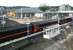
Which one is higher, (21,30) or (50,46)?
(21,30)

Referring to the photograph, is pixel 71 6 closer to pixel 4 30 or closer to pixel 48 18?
pixel 48 18

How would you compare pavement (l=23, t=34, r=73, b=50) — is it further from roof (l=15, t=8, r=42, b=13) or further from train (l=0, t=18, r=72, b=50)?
roof (l=15, t=8, r=42, b=13)

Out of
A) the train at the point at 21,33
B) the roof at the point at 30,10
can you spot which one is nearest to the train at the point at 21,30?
the train at the point at 21,33

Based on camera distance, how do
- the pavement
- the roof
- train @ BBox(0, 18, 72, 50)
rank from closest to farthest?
train @ BBox(0, 18, 72, 50)
the pavement
the roof

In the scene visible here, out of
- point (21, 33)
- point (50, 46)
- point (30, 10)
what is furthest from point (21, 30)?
point (50, 46)

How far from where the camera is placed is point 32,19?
2.02m

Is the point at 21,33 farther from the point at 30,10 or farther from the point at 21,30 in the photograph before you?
the point at 30,10

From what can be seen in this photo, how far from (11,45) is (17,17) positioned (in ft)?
1.48

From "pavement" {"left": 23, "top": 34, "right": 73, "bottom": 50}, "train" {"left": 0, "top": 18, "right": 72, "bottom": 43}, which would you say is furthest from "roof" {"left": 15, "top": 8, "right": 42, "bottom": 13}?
"pavement" {"left": 23, "top": 34, "right": 73, "bottom": 50}

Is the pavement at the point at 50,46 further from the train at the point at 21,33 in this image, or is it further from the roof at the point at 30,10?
the roof at the point at 30,10

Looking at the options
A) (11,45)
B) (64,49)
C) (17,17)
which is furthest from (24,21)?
(64,49)

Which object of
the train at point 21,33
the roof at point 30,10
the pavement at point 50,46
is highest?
the roof at point 30,10

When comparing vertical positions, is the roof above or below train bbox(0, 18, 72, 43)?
above

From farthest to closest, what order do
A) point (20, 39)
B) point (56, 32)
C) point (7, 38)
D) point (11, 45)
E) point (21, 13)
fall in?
point (56, 32) → point (21, 13) → point (20, 39) → point (7, 38) → point (11, 45)
